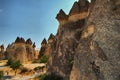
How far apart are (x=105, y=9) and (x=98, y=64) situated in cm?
426

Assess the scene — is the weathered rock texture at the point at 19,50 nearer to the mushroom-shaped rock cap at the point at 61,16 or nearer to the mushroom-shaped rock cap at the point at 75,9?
the mushroom-shaped rock cap at the point at 61,16

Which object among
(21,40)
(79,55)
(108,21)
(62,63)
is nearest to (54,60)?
(62,63)

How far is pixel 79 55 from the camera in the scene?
741 inches

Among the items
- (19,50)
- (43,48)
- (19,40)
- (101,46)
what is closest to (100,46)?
(101,46)

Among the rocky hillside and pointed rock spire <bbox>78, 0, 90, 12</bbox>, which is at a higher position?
pointed rock spire <bbox>78, 0, 90, 12</bbox>

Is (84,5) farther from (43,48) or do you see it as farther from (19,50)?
(43,48)

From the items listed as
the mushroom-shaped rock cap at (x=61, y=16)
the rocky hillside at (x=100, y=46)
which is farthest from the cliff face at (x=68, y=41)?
the rocky hillside at (x=100, y=46)

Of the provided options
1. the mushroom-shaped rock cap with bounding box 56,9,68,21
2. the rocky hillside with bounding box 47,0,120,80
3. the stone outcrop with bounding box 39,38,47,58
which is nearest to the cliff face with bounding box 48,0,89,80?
the mushroom-shaped rock cap with bounding box 56,9,68,21

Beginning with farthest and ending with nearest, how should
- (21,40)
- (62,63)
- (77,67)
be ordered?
(21,40), (62,63), (77,67)

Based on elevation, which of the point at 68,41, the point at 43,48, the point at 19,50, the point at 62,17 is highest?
the point at 62,17

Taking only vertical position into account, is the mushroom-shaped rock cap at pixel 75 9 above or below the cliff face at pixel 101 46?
above

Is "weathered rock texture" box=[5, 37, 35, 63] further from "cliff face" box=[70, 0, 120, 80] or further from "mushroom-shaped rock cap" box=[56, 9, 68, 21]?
"cliff face" box=[70, 0, 120, 80]

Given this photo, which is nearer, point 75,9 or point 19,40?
point 75,9

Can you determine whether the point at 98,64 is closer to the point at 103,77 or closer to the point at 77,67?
the point at 103,77
